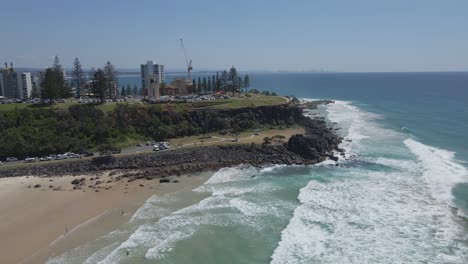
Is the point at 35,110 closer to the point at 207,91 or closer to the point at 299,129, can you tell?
the point at 299,129

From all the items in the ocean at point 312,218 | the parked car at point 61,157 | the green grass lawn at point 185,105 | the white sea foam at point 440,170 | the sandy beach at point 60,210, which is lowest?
the sandy beach at point 60,210

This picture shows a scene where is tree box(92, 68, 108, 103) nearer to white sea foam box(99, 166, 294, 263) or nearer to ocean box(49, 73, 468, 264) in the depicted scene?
ocean box(49, 73, 468, 264)

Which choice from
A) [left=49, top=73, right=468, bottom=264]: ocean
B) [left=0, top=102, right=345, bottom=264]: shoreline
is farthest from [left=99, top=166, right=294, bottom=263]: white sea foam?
[left=0, top=102, right=345, bottom=264]: shoreline

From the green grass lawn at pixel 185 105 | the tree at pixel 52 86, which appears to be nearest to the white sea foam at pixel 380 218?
the green grass lawn at pixel 185 105

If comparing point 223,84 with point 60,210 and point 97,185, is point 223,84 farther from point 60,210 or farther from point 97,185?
point 60,210

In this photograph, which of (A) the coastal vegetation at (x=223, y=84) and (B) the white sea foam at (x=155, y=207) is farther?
Answer: (A) the coastal vegetation at (x=223, y=84)

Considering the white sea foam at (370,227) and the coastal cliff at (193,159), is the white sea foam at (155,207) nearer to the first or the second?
the coastal cliff at (193,159)
